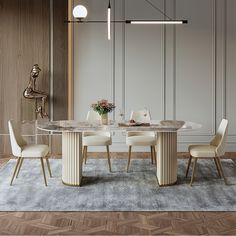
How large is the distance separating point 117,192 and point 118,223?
942 millimetres

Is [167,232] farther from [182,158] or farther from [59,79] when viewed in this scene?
[59,79]

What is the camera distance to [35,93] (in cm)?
658

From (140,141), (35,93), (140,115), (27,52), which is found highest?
(27,52)

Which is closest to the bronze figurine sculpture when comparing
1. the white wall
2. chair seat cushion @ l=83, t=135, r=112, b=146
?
the white wall

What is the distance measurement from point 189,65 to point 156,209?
3.48m

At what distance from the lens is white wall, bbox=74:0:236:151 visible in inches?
271

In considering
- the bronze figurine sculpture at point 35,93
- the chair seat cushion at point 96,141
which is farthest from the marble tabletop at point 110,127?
the bronze figurine sculpture at point 35,93

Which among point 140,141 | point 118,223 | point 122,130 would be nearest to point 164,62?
point 140,141

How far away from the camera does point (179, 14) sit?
687 centimetres

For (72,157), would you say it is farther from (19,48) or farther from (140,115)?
(19,48)

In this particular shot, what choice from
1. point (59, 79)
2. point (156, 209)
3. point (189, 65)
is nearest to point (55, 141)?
point (59, 79)

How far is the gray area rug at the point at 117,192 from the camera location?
Result: 4.02 m

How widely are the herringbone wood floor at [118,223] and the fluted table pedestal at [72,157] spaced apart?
94 centimetres

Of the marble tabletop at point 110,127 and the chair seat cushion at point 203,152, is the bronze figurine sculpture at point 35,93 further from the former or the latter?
the chair seat cushion at point 203,152
